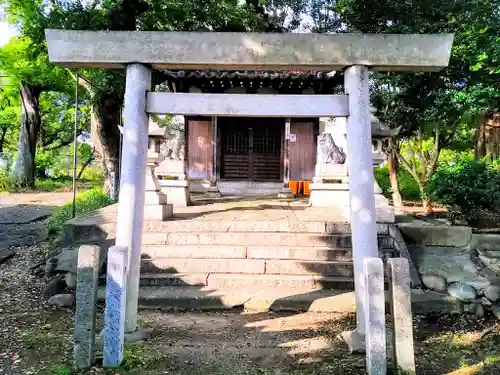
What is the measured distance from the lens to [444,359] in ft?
13.5

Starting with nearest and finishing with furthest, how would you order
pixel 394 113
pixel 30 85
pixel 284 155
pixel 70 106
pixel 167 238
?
pixel 167 238 < pixel 394 113 < pixel 284 155 < pixel 30 85 < pixel 70 106

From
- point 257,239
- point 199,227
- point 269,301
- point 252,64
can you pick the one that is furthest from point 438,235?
point 252,64

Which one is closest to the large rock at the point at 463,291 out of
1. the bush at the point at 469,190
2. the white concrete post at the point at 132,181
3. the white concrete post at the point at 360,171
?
the bush at the point at 469,190

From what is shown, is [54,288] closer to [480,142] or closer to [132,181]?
[132,181]

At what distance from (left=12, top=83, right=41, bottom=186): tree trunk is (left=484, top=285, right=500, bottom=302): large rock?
62.4 ft

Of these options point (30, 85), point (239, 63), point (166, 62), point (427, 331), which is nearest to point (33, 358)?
point (166, 62)

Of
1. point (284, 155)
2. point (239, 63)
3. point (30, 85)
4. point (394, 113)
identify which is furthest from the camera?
point (30, 85)

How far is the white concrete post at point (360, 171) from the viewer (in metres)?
4.38

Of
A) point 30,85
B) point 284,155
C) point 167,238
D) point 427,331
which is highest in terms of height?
point 30,85

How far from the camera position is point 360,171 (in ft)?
14.4

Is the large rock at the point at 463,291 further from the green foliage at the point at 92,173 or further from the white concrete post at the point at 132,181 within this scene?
the green foliage at the point at 92,173

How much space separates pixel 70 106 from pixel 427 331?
89.0ft

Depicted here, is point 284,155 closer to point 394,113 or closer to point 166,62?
point 394,113

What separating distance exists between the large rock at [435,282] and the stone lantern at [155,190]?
450 centimetres
